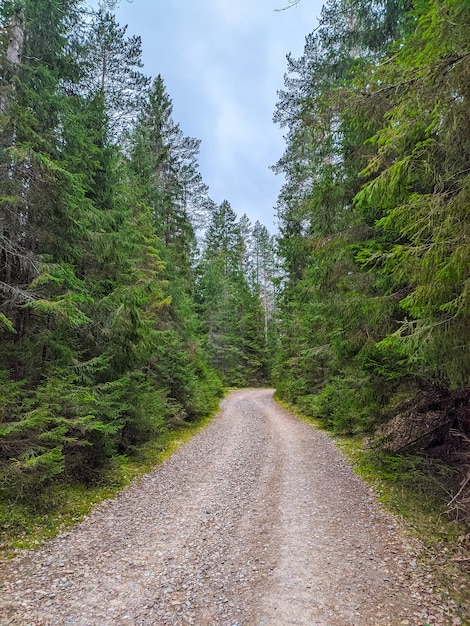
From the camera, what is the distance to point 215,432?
14.1 meters

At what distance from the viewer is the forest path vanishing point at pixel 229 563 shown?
3.51m

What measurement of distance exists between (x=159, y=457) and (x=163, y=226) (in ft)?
34.8

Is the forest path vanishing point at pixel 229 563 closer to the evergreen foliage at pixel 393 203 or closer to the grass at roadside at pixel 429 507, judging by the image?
the grass at roadside at pixel 429 507

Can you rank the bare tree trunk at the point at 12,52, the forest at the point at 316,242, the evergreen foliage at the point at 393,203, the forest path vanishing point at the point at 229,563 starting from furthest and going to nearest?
the bare tree trunk at the point at 12,52
the forest at the point at 316,242
the evergreen foliage at the point at 393,203
the forest path vanishing point at the point at 229,563

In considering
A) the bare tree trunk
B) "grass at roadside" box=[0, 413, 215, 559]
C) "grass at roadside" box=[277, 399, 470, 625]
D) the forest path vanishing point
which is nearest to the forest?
the bare tree trunk

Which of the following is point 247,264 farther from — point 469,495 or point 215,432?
point 469,495

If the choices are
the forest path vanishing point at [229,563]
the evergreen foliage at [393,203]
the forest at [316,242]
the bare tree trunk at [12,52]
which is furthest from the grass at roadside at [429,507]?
the bare tree trunk at [12,52]

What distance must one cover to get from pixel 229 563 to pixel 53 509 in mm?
3356

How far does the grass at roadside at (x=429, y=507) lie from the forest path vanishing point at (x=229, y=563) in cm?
24

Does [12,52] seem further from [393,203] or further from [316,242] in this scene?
[393,203]

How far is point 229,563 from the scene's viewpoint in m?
4.47

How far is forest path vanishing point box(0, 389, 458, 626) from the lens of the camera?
3.51 meters

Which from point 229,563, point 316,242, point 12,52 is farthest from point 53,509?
point 12,52

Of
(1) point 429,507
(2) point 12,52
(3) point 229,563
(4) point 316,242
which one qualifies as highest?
(2) point 12,52
